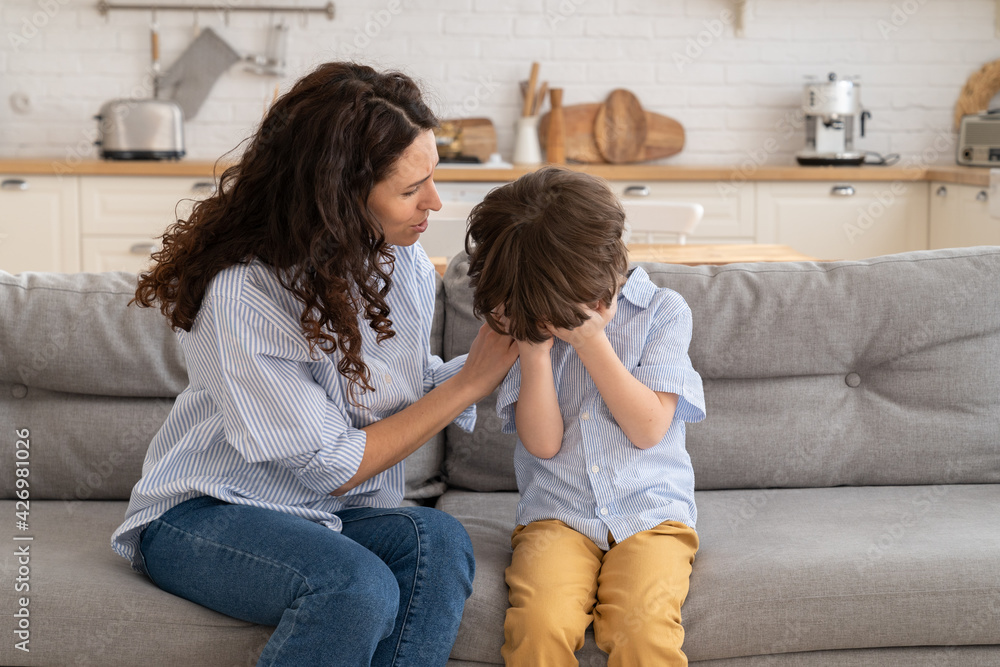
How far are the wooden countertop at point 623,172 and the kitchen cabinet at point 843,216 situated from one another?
0.05m

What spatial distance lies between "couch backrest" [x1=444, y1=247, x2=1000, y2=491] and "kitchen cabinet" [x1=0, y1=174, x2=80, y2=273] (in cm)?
251

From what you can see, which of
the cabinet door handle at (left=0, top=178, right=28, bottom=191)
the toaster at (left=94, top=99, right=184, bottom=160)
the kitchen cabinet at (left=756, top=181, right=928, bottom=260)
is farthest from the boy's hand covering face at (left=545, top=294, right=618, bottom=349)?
the cabinet door handle at (left=0, top=178, right=28, bottom=191)

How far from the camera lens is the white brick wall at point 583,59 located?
13.3 feet

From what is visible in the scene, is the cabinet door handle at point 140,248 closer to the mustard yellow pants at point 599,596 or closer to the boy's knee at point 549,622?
the mustard yellow pants at point 599,596

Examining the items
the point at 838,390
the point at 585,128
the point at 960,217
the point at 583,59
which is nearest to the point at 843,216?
the point at 960,217

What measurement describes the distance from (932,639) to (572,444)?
0.56m

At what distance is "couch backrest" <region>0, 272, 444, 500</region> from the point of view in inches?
62.9

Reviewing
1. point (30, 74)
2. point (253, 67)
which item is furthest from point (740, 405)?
point (30, 74)

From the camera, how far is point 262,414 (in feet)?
3.90

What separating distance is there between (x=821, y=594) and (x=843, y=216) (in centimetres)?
274

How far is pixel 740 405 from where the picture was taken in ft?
5.47

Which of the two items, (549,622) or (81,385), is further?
(81,385)

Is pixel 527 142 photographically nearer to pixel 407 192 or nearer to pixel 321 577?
pixel 407 192

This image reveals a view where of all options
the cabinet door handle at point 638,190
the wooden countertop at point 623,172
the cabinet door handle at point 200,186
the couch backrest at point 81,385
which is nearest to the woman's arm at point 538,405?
the couch backrest at point 81,385
